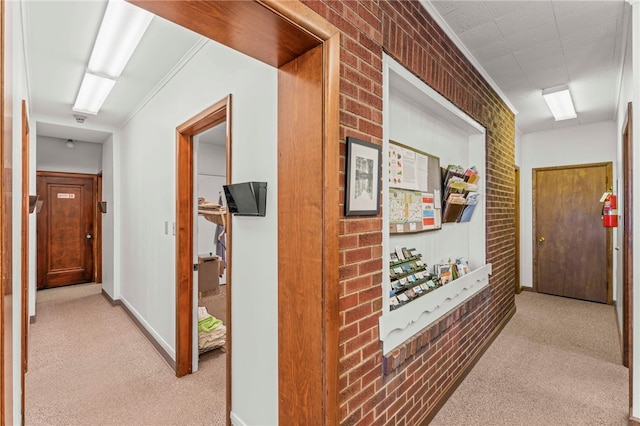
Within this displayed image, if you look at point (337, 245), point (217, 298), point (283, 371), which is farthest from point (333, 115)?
point (217, 298)

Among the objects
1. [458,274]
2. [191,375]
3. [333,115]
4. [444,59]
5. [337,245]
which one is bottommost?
[191,375]

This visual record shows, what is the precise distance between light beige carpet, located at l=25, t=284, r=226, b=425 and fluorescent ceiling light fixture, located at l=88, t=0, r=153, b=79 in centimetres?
267

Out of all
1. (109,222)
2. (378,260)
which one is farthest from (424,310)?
(109,222)

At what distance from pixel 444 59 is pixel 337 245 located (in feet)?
6.09

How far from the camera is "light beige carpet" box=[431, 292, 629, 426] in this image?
2.23 m

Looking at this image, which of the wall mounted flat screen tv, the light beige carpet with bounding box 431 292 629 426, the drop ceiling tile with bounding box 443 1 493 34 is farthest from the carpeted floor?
the drop ceiling tile with bounding box 443 1 493 34

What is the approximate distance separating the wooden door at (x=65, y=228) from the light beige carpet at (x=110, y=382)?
213 centimetres

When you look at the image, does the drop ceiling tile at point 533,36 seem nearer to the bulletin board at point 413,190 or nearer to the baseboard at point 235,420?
the bulletin board at point 413,190

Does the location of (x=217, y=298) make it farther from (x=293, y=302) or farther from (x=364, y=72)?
(x=364, y=72)

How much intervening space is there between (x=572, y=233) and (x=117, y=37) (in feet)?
20.7

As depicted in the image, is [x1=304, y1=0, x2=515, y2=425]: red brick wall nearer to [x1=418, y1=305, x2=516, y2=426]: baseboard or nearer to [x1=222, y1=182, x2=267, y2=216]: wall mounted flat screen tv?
[x1=418, y1=305, x2=516, y2=426]: baseboard

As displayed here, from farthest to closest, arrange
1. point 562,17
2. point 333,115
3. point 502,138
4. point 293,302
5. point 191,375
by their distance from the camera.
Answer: point 502,138 → point 191,375 → point 562,17 → point 293,302 → point 333,115

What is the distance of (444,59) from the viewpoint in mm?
2393

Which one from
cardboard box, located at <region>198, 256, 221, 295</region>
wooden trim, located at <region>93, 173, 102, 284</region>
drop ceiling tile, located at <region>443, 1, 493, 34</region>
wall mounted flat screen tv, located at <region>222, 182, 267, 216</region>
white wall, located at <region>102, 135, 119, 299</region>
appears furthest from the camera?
wooden trim, located at <region>93, 173, 102, 284</region>
